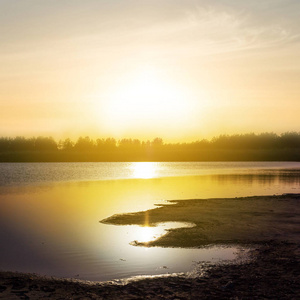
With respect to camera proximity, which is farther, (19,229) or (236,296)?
(19,229)

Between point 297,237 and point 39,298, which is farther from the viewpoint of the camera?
point 297,237

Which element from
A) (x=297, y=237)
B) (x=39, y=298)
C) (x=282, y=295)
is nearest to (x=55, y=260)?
(x=39, y=298)

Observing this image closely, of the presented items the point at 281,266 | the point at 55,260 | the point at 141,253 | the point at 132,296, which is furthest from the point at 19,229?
the point at 281,266

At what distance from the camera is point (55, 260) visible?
50.1ft

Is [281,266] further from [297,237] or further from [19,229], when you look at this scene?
[19,229]

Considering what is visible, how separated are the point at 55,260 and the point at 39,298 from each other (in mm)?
4849

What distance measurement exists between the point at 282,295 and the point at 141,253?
7.14m

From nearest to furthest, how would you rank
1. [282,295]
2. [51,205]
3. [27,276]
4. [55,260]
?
[282,295]
[27,276]
[55,260]
[51,205]

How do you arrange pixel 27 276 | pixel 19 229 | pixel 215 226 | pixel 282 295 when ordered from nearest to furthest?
pixel 282 295, pixel 27 276, pixel 215 226, pixel 19 229

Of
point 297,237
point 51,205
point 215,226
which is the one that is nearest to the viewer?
point 297,237

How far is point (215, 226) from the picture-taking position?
69.5 feet

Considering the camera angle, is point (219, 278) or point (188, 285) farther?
point (219, 278)

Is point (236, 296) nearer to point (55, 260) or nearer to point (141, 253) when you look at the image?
point (141, 253)

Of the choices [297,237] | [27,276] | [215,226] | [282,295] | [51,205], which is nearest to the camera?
[282,295]
